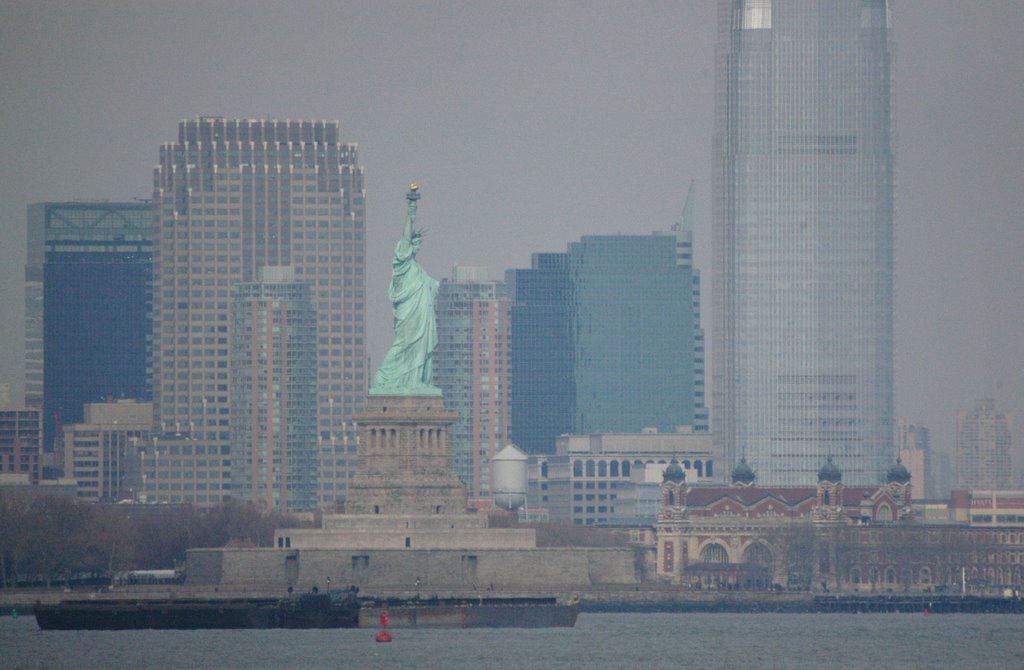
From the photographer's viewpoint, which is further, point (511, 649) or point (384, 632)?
point (384, 632)

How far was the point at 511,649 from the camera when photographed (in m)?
170

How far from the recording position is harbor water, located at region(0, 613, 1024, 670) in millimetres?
160125

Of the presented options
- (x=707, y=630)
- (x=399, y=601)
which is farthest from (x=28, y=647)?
(x=707, y=630)

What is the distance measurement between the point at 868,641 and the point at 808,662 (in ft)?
72.9

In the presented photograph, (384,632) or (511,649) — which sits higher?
(384,632)

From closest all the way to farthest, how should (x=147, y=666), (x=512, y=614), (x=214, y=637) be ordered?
1. (x=147, y=666)
2. (x=214, y=637)
3. (x=512, y=614)

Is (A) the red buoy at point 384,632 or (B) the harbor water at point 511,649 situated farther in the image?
(A) the red buoy at point 384,632

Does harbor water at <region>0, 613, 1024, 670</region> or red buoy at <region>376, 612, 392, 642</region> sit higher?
red buoy at <region>376, 612, 392, 642</region>

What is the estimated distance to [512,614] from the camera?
627 ft

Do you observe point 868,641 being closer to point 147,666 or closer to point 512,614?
point 512,614

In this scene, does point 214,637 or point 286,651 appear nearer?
point 286,651

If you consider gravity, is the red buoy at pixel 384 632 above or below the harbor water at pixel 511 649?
above

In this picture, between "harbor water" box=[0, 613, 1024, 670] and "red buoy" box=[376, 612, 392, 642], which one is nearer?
"harbor water" box=[0, 613, 1024, 670]

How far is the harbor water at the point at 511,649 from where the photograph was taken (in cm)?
16012
